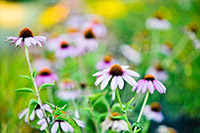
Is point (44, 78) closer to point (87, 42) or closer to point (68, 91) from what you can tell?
point (68, 91)

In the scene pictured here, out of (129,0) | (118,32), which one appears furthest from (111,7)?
(118,32)

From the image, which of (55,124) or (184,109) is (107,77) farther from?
(184,109)

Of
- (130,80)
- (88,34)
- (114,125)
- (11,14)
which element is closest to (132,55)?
(88,34)

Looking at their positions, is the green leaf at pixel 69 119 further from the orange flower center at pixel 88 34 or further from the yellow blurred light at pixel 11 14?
the yellow blurred light at pixel 11 14

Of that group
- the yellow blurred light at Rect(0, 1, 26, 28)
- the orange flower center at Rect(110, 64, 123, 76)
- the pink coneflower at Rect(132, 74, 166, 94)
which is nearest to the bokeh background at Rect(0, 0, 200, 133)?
the yellow blurred light at Rect(0, 1, 26, 28)

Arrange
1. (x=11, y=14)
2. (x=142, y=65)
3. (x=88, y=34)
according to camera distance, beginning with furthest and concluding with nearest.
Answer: (x=11, y=14) → (x=142, y=65) → (x=88, y=34)

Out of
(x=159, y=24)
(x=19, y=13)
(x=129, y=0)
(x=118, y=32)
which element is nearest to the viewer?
(x=159, y=24)

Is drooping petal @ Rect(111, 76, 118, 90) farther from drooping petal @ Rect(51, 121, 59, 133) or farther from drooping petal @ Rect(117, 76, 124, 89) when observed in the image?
drooping petal @ Rect(51, 121, 59, 133)
